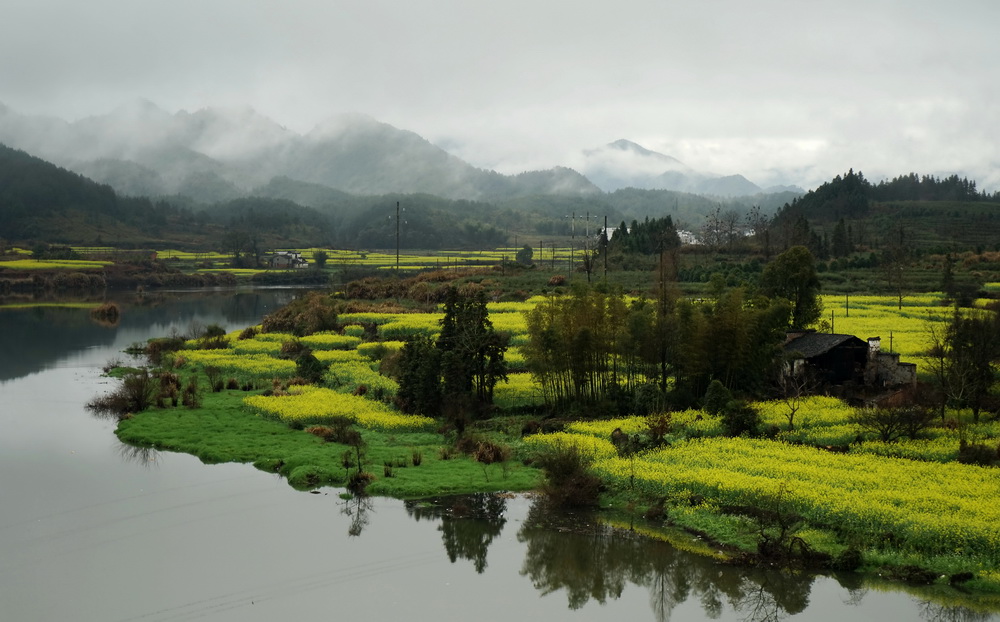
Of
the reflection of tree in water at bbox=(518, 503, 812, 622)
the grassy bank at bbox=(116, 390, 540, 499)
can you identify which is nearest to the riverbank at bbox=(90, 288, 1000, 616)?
the grassy bank at bbox=(116, 390, 540, 499)

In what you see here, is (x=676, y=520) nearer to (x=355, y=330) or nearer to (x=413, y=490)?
(x=413, y=490)

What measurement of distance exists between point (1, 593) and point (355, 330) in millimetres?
33390

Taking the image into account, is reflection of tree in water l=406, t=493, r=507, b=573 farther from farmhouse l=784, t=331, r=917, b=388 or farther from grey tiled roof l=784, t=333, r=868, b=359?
Result: grey tiled roof l=784, t=333, r=868, b=359

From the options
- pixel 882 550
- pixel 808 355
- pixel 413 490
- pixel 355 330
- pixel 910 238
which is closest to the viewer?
pixel 882 550

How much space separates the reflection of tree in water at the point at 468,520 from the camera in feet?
62.5

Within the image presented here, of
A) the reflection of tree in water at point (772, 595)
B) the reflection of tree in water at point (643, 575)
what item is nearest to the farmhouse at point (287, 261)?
the reflection of tree in water at point (643, 575)

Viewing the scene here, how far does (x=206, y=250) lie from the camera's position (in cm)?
13675

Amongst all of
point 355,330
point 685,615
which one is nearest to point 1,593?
point 685,615

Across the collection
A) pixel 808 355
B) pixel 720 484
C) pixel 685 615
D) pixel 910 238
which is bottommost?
pixel 685 615

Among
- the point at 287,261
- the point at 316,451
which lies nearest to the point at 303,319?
the point at 316,451

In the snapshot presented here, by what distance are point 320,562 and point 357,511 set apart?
9.92ft

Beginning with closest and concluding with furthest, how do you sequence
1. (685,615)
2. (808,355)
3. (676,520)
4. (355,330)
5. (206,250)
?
1. (685,615)
2. (676,520)
3. (808,355)
4. (355,330)
5. (206,250)

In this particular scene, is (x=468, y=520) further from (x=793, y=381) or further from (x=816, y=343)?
Answer: (x=816, y=343)

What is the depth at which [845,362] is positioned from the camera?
104ft
